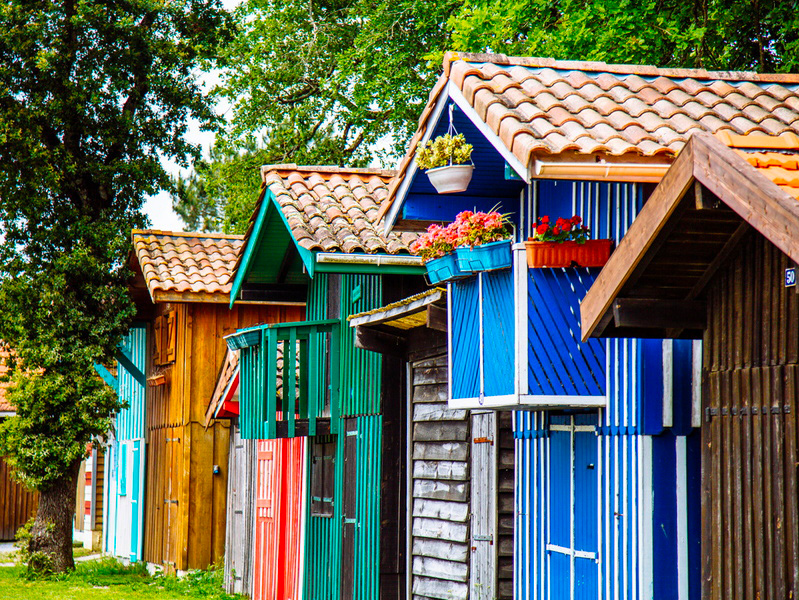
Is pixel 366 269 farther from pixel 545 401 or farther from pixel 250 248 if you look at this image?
pixel 545 401

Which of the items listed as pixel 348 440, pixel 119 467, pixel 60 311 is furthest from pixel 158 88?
pixel 348 440

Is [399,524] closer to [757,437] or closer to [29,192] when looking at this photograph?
[757,437]

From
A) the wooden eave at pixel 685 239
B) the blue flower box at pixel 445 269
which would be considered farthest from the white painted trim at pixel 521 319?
the wooden eave at pixel 685 239

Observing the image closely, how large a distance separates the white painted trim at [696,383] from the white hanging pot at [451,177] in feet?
7.65

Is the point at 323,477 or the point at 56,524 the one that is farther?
the point at 56,524

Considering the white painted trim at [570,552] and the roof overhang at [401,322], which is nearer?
the white painted trim at [570,552]

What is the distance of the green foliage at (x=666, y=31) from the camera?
14.4 meters

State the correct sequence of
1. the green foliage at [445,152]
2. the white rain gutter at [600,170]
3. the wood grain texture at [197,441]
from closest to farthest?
the white rain gutter at [600,170] → the green foliage at [445,152] → the wood grain texture at [197,441]

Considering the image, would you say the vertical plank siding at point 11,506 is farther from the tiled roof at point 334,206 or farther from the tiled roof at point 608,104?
the tiled roof at point 608,104

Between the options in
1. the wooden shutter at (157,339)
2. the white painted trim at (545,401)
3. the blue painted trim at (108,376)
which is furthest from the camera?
the blue painted trim at (108,376)

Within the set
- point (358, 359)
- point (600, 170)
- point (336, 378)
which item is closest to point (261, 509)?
point (336, 378)

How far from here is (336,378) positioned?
13305 mm

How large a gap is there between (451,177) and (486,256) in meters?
0.93

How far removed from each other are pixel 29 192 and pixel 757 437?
16209 mm
